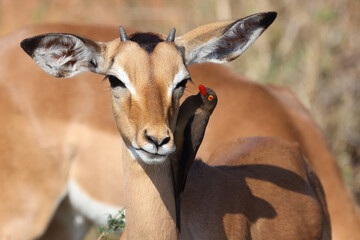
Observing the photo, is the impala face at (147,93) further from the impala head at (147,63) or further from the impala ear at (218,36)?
the impala ear at (218,36)

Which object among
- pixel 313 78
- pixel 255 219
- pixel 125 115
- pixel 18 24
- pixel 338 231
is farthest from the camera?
pixel 18 24

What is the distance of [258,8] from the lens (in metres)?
8.78

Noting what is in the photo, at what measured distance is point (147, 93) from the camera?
3305 mm

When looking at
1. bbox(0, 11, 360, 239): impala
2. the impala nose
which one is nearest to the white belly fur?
bbox(0, 11, 360, 239): impala

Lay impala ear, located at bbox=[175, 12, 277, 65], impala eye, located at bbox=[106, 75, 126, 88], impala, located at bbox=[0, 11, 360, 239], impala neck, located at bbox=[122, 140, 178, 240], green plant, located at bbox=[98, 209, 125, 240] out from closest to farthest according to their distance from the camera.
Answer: impala eye, located at bbox=[106, 75, 126, 88], impala neck, located at bbox=[122, 140, 178, 240], impala ear, located at bbox=[175, 12, 277, 65], green plant, located at bbox=[98, 209, 125, 240], impala, located at bbox=[0, 11, 360, 239]

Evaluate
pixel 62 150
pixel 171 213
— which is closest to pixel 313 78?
pixel 62 150

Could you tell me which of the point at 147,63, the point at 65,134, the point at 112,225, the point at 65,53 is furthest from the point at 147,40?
the point at 65,134

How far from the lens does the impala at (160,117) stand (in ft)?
10.9

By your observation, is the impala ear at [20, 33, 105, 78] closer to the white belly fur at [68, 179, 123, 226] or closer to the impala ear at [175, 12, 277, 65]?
the impala ear at [175, 12, 277, 65]

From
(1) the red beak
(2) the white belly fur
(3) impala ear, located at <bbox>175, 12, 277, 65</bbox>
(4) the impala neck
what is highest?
(3) impala ear, located at <bbox>175, 12, 277, 65</bbox>

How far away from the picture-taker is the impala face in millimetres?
3189

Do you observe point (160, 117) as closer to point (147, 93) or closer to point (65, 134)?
point (147, 93)

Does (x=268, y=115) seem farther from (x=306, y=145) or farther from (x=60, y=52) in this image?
(x=60, y=52)

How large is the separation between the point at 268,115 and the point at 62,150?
174 centimetres
